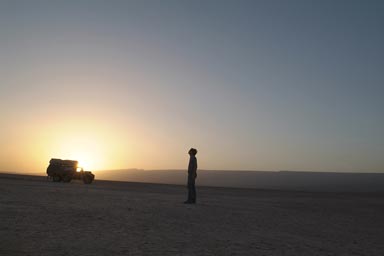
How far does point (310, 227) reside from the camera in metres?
15.9

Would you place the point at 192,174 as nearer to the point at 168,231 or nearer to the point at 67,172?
the point at 168,231

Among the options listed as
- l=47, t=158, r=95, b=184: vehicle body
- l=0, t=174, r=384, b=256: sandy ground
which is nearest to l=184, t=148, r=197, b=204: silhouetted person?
l=0, t=174, r=384, b=256: sandy ground

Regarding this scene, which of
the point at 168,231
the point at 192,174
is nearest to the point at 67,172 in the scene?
the point at 192,174

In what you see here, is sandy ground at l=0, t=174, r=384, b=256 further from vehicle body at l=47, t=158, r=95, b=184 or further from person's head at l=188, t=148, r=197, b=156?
vehicle body at l=47, t=158, r=95, b=184

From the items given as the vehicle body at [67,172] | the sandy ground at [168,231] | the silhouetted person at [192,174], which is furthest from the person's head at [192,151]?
the vehicle body at [67,172]

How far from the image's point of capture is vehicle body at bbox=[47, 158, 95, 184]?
4278cm

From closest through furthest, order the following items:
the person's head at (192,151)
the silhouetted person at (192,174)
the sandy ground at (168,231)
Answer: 1. the sandy ground at (168,231)
2. the person's head at (192,151)
3. the silhouetted person at (192,174)

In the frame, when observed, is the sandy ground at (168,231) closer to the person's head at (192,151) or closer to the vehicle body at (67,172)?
the person's head at (192,151)

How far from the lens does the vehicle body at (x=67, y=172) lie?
42.8 metres

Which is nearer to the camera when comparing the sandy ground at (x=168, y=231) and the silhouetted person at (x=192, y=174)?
the sandy ground at (x=168, y=231)

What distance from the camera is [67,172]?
42.9 meters

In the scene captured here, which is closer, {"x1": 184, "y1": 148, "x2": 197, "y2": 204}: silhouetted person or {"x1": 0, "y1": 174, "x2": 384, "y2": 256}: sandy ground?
{"x1": 0, "y1": 174, "x2": 384, "y2": 256}: sandy ground

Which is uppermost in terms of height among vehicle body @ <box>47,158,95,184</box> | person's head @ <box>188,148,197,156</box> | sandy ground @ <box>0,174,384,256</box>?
person's head @ <box>188,148,197,156</box>

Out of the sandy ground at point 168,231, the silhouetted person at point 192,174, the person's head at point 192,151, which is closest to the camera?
the sandy ground at point 168,231
